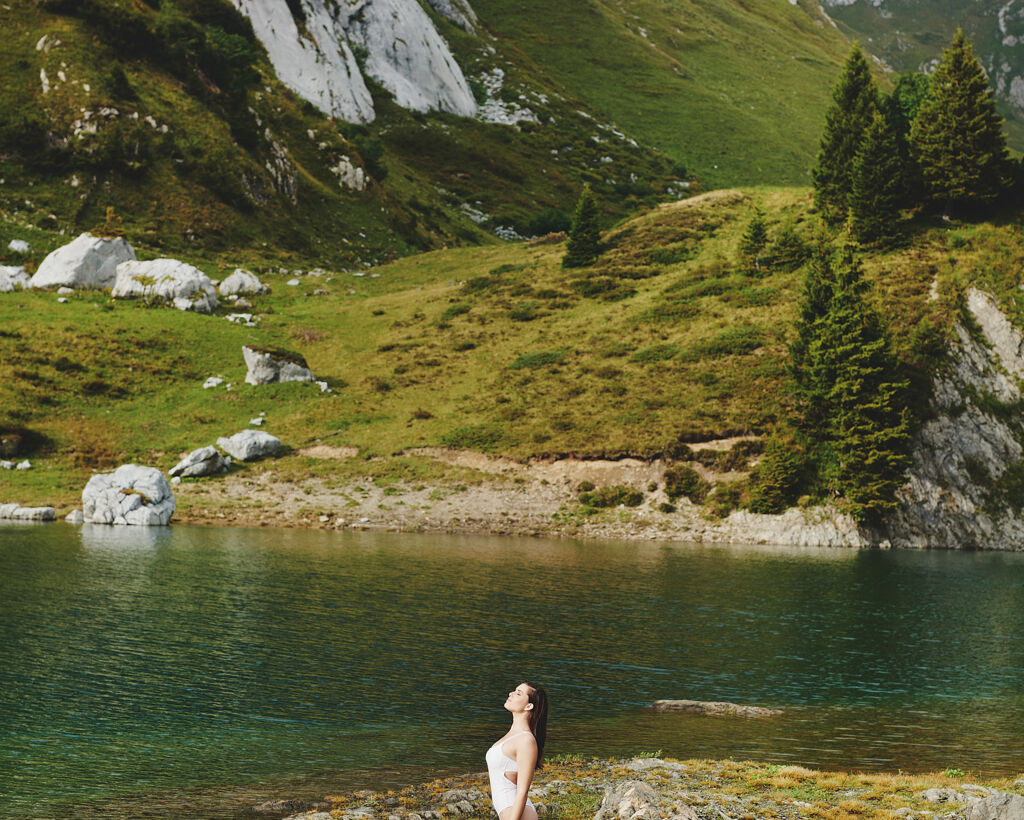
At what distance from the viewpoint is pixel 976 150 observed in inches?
3361

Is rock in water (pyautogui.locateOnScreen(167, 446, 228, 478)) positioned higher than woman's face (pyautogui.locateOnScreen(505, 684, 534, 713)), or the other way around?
rock in water (pyautogui.locateOnScreen(167, 446, 228, 478))

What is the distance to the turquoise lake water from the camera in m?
18.2

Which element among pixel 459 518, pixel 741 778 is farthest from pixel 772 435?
pixel 741 778

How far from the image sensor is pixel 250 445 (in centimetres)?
6581

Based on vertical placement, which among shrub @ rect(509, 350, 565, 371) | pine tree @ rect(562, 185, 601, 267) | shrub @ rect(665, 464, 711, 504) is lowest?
shrub @ rect(665, 464, 711, 504)

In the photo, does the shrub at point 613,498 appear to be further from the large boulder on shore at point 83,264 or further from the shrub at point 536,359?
the large boulder on shore at point 83,264

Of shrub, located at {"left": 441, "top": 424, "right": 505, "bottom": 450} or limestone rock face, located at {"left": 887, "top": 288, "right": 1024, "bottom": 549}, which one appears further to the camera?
shrub, located at {"left": 441, "top": 424, "right": 505, "bottom": 450}

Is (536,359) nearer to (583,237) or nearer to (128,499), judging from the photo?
(583,237)

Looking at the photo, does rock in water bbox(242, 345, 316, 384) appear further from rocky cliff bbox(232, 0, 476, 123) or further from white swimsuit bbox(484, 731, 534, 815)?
rocky cliff bbox(232, 0, 476, 123)

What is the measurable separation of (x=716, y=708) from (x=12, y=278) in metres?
84.8

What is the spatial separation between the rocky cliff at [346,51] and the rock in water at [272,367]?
8992cm


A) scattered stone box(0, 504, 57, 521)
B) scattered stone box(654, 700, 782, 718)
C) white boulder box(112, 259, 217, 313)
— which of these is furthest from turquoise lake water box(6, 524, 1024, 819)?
white boulder box(112, 259, 217, 313)

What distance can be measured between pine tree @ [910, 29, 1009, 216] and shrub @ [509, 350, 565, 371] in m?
43.6

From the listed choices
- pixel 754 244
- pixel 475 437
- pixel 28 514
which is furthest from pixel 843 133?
pixel 28 514
